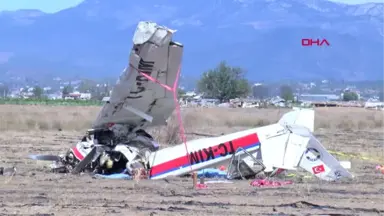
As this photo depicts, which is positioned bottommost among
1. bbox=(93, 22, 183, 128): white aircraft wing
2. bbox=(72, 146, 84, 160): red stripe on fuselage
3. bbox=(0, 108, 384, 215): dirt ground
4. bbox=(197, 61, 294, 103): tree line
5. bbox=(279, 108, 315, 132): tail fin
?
bbox=(197, 61, 294, 103): tree line

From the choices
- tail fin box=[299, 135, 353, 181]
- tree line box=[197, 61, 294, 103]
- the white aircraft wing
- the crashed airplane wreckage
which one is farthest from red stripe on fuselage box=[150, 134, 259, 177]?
tree line box=[197, 61, 294, 103]

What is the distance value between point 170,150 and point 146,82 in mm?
2046

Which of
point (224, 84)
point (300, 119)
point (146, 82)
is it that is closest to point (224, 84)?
point (224, 84)

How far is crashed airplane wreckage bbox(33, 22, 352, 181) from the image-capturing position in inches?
608

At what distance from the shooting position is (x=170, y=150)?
16000mm

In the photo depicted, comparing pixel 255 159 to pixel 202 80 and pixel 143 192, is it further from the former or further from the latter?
pixel 202 80

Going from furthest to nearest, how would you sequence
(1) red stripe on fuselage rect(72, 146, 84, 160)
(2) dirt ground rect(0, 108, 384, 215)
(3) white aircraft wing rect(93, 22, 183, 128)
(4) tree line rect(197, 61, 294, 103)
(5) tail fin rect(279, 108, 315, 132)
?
(4) tree line rect(197, 61, 294, 103) → (5) tail fin rect(279, 108, 315, 132) → (1) red stripe on fuselage rect(72, 146, 84, 160) → (3) white aircraft wing rect(93, 22, 183, 128) → (2) dirt ground rect(0, 108, 384, 215)

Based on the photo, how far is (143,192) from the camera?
13.4 meters

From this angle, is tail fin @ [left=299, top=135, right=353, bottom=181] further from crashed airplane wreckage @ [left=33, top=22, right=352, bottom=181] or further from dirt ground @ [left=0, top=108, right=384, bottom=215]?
dirt ground @ [left=0, top=108, right=384, bottom=215]

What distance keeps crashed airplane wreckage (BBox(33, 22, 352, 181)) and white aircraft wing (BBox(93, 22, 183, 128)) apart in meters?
0.02

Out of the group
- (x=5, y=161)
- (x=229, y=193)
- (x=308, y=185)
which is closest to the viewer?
(x=229, y=193)

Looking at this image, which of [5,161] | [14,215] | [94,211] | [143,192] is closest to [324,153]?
[143,192]

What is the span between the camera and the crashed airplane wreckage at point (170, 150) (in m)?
15.5

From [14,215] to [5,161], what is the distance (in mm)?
9769
